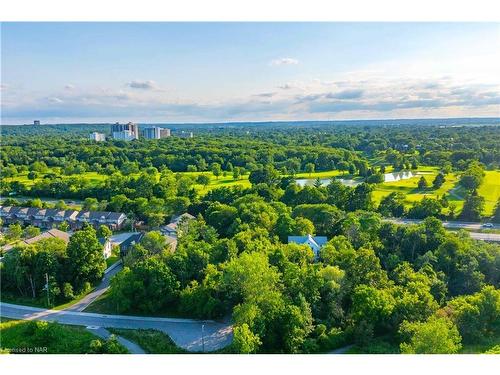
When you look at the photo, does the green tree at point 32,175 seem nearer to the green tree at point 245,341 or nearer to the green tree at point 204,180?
the green tree at point 204,180

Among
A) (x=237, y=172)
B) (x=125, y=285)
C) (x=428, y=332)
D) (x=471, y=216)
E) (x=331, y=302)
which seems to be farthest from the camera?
(x=237, y=172)

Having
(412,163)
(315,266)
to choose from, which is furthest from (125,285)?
(412,163)

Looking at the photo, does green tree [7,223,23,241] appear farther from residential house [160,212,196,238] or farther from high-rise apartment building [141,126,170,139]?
high-rise apartment building [141,126,170,139]

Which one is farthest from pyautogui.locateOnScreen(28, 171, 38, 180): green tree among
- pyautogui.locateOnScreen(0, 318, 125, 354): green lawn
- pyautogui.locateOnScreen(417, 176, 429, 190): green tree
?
pyautogui.locateOnScreen(417, 176, 429, 190): green tree

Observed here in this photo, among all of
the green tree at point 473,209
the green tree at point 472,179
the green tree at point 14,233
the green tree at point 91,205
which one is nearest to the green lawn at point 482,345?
the green tree at point 473,209

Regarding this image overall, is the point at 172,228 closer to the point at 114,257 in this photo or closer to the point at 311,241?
the point at 114,257

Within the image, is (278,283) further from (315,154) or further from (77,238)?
(315,154)

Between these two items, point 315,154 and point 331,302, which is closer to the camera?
point 331,302
